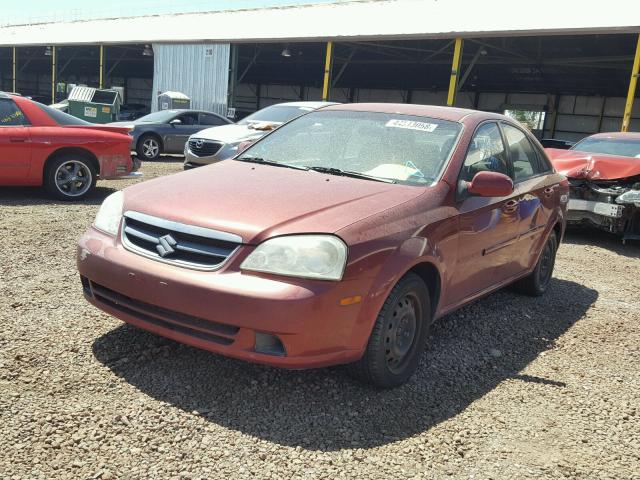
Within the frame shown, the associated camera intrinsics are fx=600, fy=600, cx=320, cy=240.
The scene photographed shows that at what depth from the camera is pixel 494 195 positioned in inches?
147

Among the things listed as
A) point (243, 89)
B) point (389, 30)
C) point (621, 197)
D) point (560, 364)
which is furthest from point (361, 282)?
point (243, 89)

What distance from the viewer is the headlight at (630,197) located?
7250 millimetres

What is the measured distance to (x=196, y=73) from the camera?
2411 centimetres

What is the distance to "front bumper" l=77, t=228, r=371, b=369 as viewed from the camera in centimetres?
272

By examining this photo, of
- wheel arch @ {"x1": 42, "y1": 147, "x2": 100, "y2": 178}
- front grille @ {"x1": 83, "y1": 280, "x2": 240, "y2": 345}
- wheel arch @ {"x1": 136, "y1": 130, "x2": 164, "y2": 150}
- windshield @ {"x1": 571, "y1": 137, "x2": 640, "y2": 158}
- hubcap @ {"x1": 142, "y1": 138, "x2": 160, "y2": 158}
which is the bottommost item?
hubcap @ {"x1": 142, "y1": 138, "x2": 160, "y2": 158}

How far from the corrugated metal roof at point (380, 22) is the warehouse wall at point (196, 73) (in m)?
0.42

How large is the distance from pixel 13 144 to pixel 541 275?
6169 millimetres

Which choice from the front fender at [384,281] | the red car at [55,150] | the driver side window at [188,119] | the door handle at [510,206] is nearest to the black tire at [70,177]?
the red car at [55,150]

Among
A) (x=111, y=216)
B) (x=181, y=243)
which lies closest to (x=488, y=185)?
(x=181, y=243)

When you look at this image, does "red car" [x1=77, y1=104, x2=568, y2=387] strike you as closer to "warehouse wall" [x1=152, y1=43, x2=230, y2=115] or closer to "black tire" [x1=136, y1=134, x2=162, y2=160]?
"black tire" [x1=136, y1=134, x2=162, y2=160]

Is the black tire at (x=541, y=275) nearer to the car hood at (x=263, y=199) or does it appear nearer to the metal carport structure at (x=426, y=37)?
the car hood at (x=263, y=199)

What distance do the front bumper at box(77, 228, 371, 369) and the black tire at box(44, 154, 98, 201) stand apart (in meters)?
5.32

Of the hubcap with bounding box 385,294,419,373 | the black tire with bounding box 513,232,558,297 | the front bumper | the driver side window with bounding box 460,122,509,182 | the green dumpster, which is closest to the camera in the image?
the front bumper

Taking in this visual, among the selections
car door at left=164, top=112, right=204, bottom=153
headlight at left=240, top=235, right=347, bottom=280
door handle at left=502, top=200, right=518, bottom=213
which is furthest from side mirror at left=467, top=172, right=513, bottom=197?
car door at left=164, top=112, right=204, bottom=153
